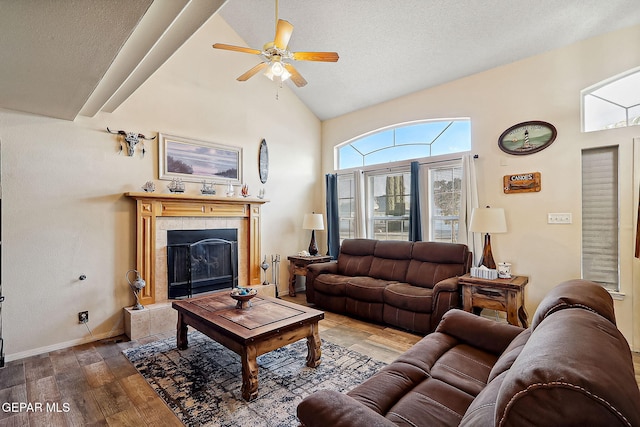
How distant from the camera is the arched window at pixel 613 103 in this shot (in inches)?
121

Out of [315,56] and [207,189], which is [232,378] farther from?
[315,56]

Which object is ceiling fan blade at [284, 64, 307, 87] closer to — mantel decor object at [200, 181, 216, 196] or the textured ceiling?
the textured ceiling

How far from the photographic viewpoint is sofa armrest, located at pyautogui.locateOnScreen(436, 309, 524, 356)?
1967 mm

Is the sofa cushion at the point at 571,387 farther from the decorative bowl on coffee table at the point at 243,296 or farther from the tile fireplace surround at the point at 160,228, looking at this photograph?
the tile fireplace surround at the point at 160,228

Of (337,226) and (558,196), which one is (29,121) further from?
(558,196)

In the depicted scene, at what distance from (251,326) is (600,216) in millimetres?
3705

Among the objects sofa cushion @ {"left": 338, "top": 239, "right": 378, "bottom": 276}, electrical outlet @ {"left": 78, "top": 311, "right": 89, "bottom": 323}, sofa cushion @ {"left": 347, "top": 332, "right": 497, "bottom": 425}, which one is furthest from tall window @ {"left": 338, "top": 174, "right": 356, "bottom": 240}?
electrical outlet @ {"left": 78, "top": 311, "right": 89, "bottom": 323}

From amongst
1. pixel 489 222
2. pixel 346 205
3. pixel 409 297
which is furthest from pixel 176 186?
pixel 489 222

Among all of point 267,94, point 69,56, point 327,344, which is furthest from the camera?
point 267,94

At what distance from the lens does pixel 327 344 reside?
10.5 ft

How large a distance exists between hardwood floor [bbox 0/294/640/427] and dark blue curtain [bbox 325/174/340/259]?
2099 millimetres

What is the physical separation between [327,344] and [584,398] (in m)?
2.76

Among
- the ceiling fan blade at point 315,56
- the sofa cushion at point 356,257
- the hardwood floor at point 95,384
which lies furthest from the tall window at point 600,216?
the ceiling fan blade at point 315,56

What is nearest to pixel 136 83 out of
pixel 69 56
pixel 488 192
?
pixel 69 56
